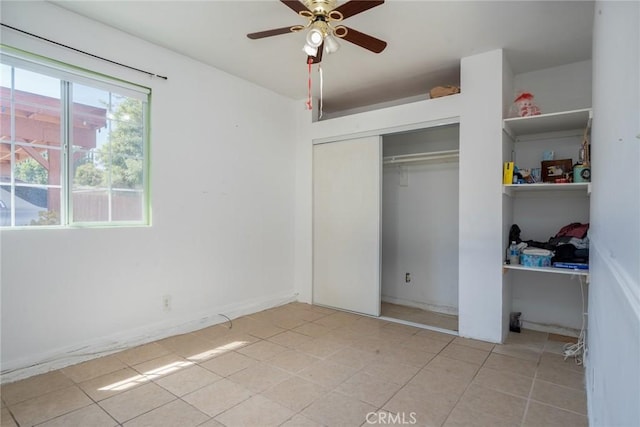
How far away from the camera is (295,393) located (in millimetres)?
2041

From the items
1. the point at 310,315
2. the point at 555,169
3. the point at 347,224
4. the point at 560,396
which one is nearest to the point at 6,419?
the point at 310,315

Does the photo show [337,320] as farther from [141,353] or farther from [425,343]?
[141,353]

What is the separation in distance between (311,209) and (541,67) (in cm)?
281

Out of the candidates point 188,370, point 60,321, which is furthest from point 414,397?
point 60,321

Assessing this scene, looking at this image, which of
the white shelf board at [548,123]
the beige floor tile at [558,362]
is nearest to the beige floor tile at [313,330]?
the beige floor tile at [558,362]

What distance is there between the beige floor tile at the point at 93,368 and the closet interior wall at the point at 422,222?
308cm

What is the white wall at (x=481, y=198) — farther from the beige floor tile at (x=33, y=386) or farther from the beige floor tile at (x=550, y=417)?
the beige floor tile at (x=33, y=386)

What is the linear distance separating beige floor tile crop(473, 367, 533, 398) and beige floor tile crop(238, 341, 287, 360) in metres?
1.50

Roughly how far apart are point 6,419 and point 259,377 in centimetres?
137

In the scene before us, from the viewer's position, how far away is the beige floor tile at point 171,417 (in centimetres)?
173

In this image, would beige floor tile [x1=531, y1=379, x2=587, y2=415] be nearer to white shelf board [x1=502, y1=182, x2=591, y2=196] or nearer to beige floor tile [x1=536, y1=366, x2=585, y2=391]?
beige floor tile [x1=536, y1=366, x2=585, y2=391]

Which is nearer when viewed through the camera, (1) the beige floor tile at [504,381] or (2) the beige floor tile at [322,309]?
(1) the beige floor tile at [504,381]

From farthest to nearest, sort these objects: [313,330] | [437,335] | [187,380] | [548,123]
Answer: [313,330]
[437,335]
[548,123]
[187,380]

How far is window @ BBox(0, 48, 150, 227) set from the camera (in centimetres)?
217
